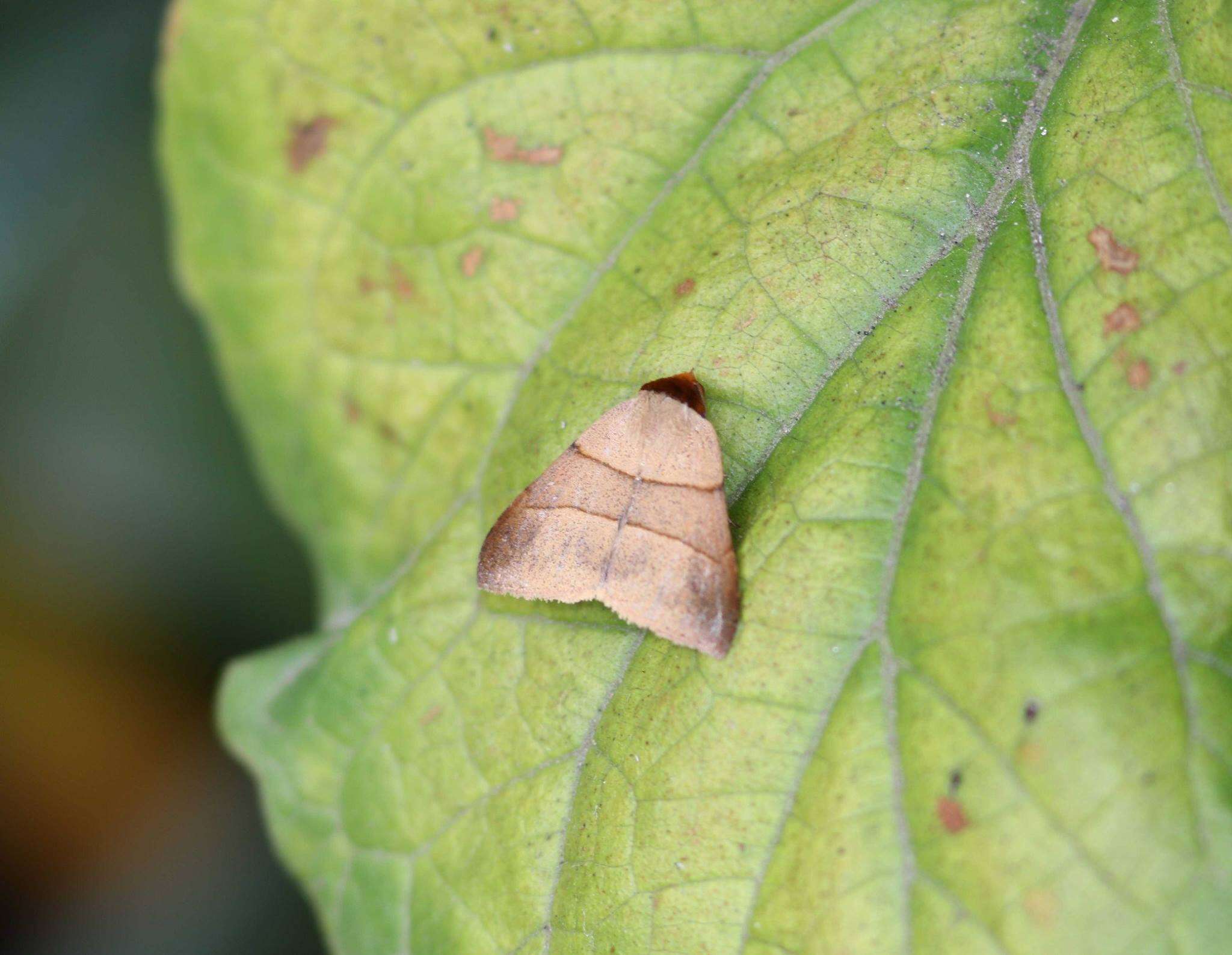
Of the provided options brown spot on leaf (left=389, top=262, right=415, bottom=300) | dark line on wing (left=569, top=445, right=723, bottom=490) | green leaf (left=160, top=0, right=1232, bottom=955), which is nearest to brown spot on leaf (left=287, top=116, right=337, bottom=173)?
green leaf (left=160, top=0, right=1232, bottom=955)

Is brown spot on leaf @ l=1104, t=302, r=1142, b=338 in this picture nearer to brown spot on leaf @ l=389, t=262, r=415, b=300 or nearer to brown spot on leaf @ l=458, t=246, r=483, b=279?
brown spot on leaf @ l=458, t=246, r=483, b=279

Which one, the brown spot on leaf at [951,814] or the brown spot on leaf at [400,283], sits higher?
the brown spot on leaf at [400,283]

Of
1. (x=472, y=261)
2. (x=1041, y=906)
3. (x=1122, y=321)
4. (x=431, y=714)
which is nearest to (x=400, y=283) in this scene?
(x=472, y=261)

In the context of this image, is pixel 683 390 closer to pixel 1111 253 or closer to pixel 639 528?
pixel 639 528

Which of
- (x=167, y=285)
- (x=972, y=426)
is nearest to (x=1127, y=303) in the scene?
(x=972, y=426)

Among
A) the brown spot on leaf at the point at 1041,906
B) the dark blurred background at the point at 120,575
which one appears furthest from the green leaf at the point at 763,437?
the dark blurred background at the point at 120,575

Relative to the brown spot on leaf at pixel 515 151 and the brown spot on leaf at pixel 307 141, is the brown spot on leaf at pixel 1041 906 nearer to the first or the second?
the brown spot on leaf at pixel 515 151
